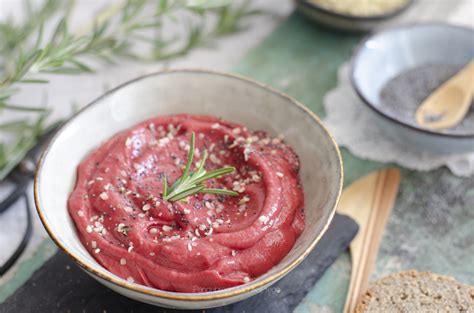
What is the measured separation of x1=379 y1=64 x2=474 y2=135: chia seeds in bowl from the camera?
278 cm

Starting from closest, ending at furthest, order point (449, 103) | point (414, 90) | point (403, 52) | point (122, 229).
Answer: point (122, 229) < point (449, 103) < point (414, 90) < point (403, 52)

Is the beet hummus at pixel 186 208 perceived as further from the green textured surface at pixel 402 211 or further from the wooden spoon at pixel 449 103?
the wooden spoon at pixel 449 103

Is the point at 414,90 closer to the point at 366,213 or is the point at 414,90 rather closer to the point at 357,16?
the point at 357,16

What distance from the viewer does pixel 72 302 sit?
2043mm

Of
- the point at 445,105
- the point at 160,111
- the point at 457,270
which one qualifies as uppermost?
the point at 160,111

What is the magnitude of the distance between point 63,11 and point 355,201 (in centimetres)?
215

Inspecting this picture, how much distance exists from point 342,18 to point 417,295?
172cm

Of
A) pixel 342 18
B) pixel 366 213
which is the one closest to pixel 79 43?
pixel 366 213

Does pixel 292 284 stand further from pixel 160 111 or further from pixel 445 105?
pixel 445 105

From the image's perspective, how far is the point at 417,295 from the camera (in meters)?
2.09

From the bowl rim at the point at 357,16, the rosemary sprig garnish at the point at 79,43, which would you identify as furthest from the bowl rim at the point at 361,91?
the rosemary sprig garnish at the point at 79,43

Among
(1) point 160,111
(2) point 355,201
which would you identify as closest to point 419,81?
(2) point 355,201

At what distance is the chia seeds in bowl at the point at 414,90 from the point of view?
278cm

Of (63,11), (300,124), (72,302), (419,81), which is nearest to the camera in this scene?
(72,302)
